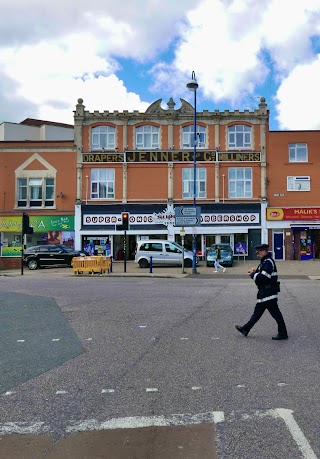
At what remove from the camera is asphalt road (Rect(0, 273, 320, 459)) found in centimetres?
397

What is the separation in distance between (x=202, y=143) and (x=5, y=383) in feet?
114

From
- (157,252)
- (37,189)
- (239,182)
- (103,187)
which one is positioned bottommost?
(157,252)

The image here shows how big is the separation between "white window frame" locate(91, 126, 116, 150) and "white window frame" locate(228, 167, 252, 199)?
33.1 ft

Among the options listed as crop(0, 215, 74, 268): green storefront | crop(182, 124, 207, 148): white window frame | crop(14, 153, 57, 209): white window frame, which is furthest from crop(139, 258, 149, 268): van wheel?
crop(182, 124, 207, 148): white window frame

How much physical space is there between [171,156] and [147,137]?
2626 millimetres

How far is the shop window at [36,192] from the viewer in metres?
38.8

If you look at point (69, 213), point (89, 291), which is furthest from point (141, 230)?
point (89, 291)

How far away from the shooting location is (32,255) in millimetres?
31938

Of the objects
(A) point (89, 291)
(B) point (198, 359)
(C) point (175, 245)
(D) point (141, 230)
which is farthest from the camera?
(D) point (141, 230)

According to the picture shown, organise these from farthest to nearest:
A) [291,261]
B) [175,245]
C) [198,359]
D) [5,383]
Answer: [291,261] → [175,245] → [198,359] → [5,383]

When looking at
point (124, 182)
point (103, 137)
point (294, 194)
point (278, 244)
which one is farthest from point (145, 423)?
point (103, 137)

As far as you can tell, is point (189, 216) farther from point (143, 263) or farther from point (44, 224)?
point (44, 224)

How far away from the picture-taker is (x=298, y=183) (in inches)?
1495

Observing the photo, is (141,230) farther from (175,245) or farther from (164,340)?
(164,340)
